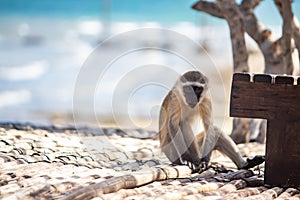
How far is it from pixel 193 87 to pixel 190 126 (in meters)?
0.32

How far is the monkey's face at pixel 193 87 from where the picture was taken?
163 inches

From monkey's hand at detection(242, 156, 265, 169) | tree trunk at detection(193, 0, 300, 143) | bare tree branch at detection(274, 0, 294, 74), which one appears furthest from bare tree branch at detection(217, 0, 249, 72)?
monkey's hand at detection(242, 156, 265, 169)

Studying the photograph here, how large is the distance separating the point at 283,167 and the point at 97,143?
2.22 m

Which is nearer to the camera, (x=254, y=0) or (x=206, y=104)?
(x=206, y=104)

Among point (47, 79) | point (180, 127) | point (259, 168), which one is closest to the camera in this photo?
point (259, 168)

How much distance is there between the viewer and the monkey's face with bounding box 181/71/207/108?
13.6ft

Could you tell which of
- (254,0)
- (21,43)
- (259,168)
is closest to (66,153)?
(259,168)

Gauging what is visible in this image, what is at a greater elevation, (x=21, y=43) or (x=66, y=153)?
(x=21, y=43)

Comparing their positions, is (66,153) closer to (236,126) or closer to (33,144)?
(33,144)

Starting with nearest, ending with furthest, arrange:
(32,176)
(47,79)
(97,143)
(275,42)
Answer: (32,176), (97,143), (275,42), (47,79)

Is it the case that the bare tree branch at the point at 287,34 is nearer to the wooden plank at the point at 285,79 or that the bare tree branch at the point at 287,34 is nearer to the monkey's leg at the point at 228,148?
the monkey's leg at the point at 228,148

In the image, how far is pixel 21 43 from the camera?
74.3 feet

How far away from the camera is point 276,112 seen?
3.30 meters

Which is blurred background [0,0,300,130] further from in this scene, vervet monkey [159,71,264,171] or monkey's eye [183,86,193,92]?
monkey's eye [183,86,193,92]
